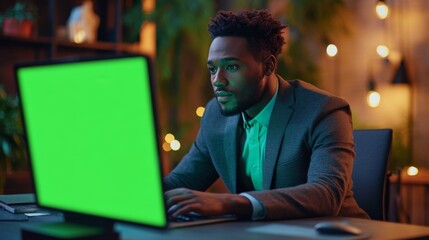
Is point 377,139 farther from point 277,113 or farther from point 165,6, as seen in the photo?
point 165,6

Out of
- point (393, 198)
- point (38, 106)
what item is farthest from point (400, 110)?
point (38, 106)

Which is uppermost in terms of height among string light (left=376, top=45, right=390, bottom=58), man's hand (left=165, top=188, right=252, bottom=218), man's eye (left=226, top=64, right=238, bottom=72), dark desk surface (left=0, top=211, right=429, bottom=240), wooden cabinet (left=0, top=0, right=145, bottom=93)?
wooden cabinet (left=0, top=0, right=145, bottom=93)

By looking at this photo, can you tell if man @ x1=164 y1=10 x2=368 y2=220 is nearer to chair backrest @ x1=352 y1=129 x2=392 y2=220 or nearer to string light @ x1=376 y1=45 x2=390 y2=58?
chair backrest @ x1=352 y1=129 x2=392 y2=220

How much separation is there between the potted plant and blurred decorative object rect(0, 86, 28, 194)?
0.50 metres

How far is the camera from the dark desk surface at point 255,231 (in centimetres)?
134

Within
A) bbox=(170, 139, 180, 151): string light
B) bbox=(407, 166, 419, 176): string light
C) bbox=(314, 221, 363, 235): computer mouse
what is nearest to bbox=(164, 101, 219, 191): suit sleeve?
bbox=(314, 221, 363, 235): computer mouse

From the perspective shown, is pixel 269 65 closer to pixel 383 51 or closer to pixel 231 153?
pixel 231 153

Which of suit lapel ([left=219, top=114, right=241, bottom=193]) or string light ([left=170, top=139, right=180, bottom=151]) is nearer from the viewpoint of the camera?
suit lapel ([left=219, top=114, right=241, bottom=193])

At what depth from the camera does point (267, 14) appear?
209cm

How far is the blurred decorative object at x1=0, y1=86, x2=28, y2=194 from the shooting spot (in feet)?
12.4

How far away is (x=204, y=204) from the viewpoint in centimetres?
150

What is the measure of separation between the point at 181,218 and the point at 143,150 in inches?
20.4

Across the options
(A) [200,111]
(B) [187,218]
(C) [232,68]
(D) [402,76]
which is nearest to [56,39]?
(A) [200,111]

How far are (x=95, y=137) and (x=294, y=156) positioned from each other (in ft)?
2.98
